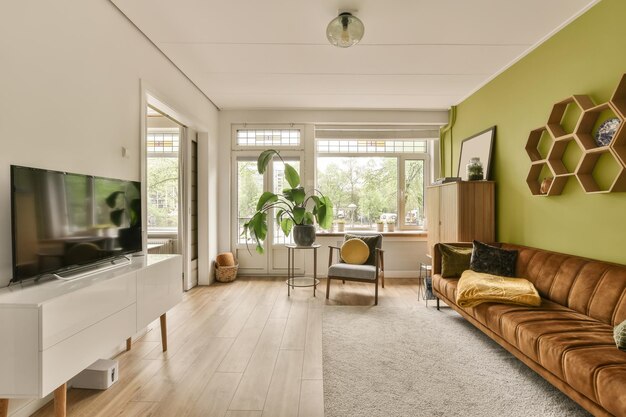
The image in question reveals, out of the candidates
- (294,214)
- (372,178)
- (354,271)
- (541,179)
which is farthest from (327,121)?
(541,179)

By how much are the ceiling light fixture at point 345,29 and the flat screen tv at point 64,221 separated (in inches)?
81.3

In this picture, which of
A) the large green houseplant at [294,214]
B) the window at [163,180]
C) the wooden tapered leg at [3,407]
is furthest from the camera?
the window at [163,180]

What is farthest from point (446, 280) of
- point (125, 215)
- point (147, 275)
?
point (125, 215)

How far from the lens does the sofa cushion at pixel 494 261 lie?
3215 millimetres

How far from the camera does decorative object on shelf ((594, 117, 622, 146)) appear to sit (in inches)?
95.4

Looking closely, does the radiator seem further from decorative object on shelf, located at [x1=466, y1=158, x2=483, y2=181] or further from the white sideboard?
decorative object on shelf, located at [x1=466, y1=158, x2=483, y2=181]

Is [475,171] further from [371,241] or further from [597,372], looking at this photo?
[597,372]

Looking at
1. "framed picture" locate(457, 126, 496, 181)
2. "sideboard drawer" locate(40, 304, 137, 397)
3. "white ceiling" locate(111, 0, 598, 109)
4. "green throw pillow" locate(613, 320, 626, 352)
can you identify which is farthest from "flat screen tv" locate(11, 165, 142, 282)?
"framed picture" locate(457, 126, 496, 181)

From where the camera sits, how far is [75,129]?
228cm

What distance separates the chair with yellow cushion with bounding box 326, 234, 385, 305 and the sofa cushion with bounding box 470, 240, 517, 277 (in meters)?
1.16

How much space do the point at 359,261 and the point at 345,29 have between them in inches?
110

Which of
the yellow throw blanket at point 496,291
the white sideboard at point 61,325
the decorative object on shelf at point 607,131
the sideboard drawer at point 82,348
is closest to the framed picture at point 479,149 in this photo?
the decorative object on shelf at point 607,131

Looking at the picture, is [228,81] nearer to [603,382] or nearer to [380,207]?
[380,207]

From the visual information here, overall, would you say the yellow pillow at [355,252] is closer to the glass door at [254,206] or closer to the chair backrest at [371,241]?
the chair backrest at [371,241]
